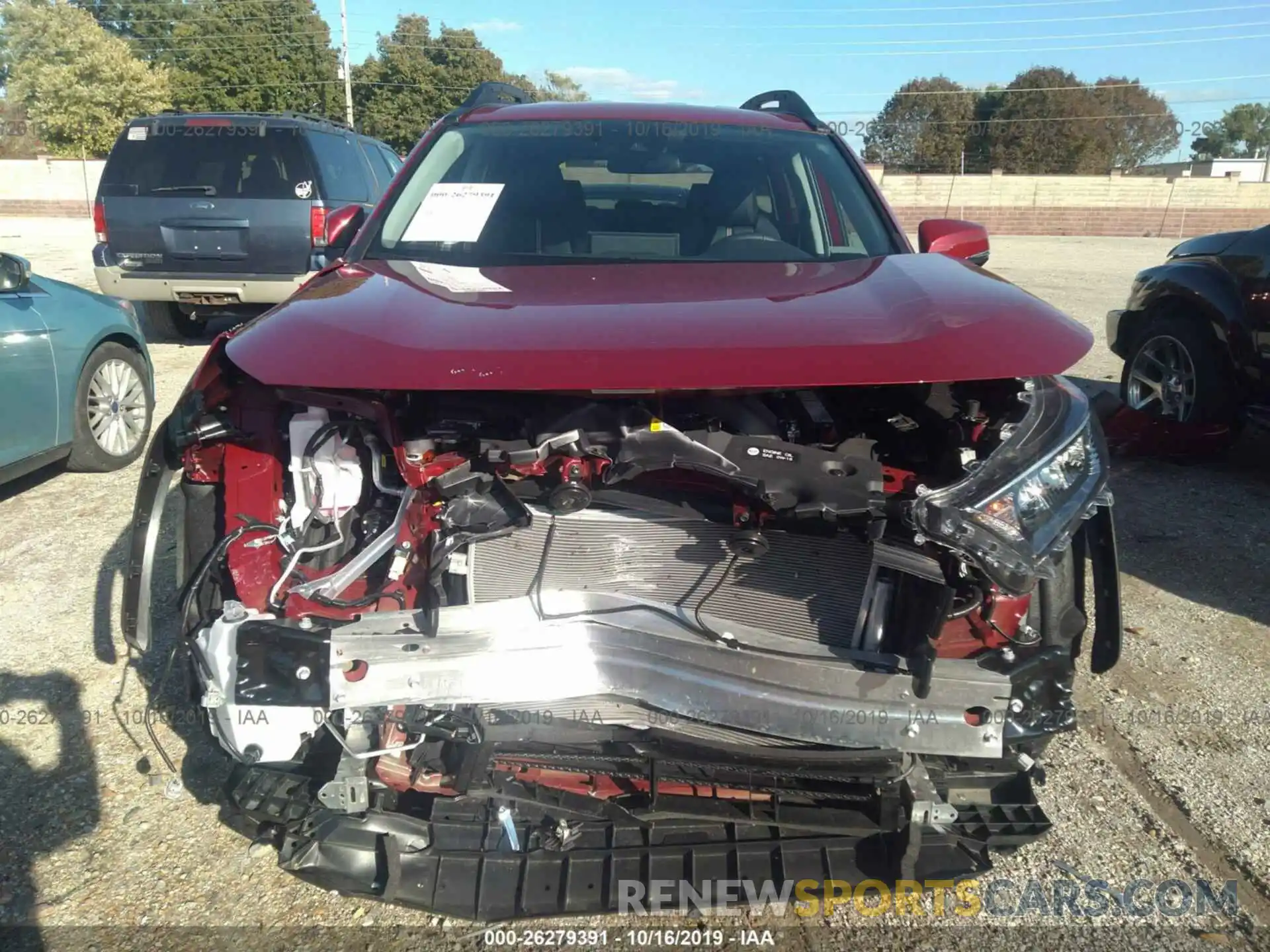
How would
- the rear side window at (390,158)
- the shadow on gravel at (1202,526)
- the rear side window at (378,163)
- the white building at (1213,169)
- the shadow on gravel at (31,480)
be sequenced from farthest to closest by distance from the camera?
the white building at (1213,169), the rear side window at (390,158), the rear side window at (378,163), the shadow on gravel at (31,480), the shadow on gravel at (1202,526)

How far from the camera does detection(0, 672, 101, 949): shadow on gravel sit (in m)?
2.35

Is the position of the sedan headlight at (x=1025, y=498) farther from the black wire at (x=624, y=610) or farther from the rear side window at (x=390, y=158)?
the rear side window at (x=390, y=158)

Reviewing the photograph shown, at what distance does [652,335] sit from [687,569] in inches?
23.0

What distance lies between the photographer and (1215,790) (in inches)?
110

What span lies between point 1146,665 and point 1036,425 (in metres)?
1.99

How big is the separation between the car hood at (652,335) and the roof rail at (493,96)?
179cm

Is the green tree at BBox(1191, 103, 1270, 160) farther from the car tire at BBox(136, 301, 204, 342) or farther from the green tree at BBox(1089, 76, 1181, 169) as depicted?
the car tire at BBox(136, 301, 204, 342)

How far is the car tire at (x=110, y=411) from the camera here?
16.9 feet

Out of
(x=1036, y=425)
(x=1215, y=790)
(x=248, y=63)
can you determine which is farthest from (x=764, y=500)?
(x=248, y=63)

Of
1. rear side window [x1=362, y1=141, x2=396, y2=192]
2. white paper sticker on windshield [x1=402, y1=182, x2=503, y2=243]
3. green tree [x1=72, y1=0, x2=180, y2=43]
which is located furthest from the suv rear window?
green tree [x1=72, y1=0, x2=180, y2=43]

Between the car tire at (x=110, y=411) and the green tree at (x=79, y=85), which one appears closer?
the car tire at (x=110, y=411)

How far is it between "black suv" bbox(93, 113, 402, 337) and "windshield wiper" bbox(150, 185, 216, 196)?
0.5 inches

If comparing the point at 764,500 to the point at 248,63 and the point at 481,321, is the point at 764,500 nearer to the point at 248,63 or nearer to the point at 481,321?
the point at 481,321

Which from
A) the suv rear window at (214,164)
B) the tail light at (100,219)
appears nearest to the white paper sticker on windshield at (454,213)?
the suv rear window at (214,164)
